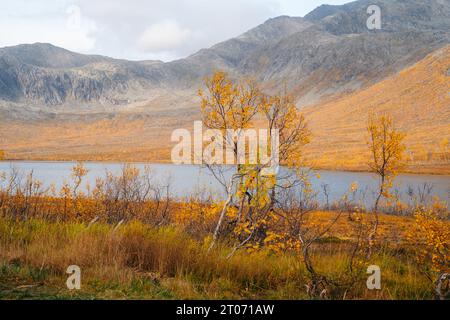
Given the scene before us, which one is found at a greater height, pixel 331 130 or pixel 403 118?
pixel 403 118

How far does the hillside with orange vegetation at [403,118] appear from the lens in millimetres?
61000

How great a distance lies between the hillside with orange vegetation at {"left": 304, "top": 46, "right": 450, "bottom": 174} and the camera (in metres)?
61.0

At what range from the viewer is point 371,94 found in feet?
377

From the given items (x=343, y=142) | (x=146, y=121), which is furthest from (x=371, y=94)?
(x=146, y=121)

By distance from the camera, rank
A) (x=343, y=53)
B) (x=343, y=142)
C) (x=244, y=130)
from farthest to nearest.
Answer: (x=343, y=53), (x=343, y=142), (x=244, y=130)

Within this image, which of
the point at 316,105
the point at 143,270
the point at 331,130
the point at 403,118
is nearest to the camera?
the point at 143,270

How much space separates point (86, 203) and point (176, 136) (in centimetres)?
10466

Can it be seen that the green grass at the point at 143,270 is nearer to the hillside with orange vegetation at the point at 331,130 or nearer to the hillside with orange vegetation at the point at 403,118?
the hillside with orange vegetation at the point at 403,118

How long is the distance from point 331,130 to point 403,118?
15.8 meters

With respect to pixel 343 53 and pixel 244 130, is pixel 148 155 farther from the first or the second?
pixel 343 53

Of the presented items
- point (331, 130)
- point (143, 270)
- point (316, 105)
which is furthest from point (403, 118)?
point (143, 270)

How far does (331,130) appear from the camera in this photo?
95.4 m

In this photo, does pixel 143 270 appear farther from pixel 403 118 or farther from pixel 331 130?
pixel 331 130

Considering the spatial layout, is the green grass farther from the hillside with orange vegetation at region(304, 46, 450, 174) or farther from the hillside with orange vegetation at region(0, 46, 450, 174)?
the hillside with orange vegetation at region(0, 46, 450, 174)
